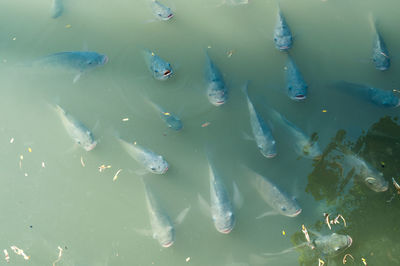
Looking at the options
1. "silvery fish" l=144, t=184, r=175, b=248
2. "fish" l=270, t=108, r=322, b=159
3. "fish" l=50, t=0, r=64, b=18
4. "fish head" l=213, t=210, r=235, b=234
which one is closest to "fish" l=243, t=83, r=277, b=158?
"fish" l=270, t=108, r=322, b=159

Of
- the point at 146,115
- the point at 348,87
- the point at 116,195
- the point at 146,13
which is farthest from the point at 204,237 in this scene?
the point at 146,13

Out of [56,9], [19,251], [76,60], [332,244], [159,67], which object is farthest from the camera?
[56,9]

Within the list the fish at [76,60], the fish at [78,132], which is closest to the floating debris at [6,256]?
the fish at [78,132]

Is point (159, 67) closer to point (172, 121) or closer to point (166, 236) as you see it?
point (172, 121)

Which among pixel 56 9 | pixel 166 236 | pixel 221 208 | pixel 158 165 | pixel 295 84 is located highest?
pixel 56 9

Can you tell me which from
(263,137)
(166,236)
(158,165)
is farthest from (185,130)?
(166,236)

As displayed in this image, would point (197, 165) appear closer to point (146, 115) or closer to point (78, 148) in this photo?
point (146, 115)

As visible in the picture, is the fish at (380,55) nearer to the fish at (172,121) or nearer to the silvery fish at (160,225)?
the fish at (172,121)
